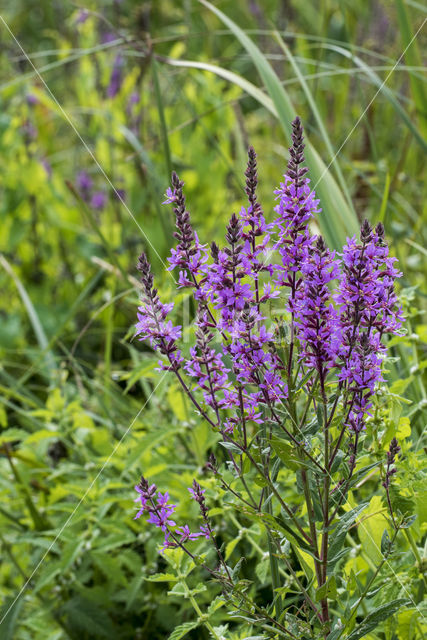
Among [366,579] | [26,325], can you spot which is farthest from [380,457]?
[26,325]

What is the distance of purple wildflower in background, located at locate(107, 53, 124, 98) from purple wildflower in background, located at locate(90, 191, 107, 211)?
393 mm

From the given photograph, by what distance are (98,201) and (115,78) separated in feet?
1.57

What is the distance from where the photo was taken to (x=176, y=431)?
4.54 feet

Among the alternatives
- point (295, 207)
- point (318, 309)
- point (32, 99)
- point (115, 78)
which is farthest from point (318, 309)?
point (32, 99)

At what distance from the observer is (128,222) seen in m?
2.76

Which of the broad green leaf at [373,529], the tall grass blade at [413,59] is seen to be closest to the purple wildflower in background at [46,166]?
the tall grass blade at [413,59]

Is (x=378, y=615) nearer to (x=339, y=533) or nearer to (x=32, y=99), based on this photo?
(x=339, y=533)

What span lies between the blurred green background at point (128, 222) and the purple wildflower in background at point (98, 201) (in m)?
0.01

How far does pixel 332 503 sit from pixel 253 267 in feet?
0.96

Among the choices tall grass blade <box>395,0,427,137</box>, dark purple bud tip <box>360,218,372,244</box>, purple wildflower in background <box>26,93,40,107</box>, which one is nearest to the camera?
dark purple bud tip <box>360,218,372,244</box>

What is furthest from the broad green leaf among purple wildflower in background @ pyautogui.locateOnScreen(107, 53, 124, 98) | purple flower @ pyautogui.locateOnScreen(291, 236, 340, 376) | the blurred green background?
purple wildflower in background @ pyautogui.locateOnScreen(107, 53, 124, 98)

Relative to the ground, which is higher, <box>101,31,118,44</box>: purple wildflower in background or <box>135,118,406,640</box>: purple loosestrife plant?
<box>101,31,118,44</box>: purple wildflower in background

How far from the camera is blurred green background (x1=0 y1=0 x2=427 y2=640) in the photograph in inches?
54.3

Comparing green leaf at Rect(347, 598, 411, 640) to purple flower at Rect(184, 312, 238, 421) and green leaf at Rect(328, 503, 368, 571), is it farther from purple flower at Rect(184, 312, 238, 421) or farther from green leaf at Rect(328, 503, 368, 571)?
purple flower at Rect(184, 312, 238, 421)
